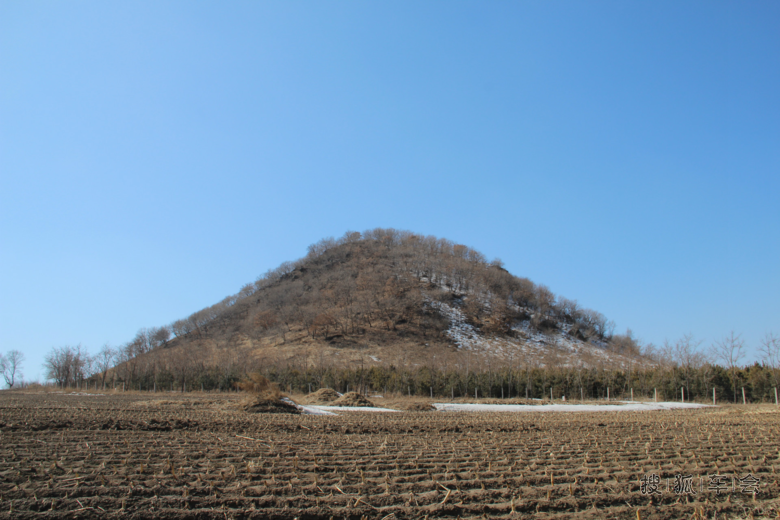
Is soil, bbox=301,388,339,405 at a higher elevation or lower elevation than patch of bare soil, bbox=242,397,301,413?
lower

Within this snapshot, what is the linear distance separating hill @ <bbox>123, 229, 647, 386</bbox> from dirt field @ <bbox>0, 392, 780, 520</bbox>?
5092 cm

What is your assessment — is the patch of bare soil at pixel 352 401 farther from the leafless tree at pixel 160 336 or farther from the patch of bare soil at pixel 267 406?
the leafless tree at pixel 160 336

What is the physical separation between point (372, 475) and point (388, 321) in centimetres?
8757

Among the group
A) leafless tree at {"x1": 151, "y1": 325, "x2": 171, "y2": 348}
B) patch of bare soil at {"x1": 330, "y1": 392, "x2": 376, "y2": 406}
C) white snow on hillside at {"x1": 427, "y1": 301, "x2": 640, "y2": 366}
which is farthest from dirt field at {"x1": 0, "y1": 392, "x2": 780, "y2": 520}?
leafless tree at {"x1": 151, "y1": 325, "x2": 171, "y2": 348}

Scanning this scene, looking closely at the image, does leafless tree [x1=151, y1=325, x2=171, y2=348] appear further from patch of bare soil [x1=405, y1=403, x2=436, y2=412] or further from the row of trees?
patch of bare soil [x1=405, y1=403, x2=436, y2=412]

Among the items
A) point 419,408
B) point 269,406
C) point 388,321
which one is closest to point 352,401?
point 419,408

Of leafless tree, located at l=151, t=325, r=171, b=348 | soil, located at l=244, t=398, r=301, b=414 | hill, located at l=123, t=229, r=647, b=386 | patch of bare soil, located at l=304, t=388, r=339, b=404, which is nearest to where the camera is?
soil, located at l=244, t=398, r=301, b=414

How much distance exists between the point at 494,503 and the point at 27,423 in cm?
1777

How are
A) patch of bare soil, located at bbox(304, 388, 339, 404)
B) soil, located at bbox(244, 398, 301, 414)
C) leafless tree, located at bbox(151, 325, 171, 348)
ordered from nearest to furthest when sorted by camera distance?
soil, located at bbox(244, 398, 301, 414) → patch of bare soil, located at bbox(304, 388, 339, 404) → leafless tree, located at bbox(151, 325, 171, 348)

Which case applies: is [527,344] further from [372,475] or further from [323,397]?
[372,475]

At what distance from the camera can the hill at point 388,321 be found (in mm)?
78188

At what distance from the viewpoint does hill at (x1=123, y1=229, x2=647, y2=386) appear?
78188 mm

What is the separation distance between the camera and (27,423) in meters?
16.9

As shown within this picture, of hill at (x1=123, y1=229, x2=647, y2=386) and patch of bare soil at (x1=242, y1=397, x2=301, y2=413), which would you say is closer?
patch of bare soil at (x1=242, y1=397, x2=301, y2=413)
